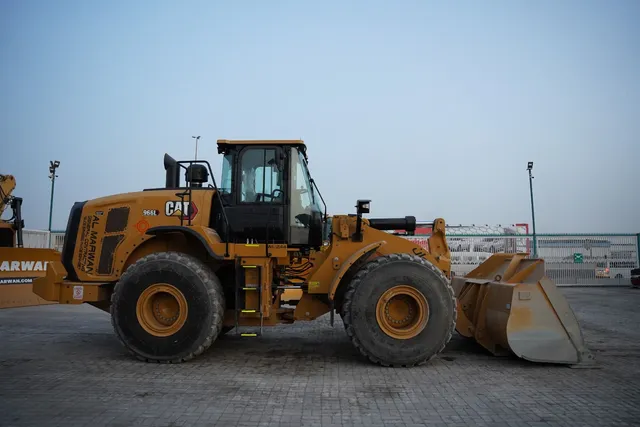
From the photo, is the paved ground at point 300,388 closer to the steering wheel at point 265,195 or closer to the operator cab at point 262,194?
the operator cab at point 262,194

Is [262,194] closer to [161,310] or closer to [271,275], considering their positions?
[271,275]

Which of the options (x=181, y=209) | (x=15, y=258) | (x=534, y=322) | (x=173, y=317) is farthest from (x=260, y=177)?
(x=15, y=258)

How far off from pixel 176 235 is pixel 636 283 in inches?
856

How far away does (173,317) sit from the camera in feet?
20.8

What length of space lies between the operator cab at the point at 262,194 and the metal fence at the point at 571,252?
15.3m

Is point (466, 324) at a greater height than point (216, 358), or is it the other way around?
point (466, 324)

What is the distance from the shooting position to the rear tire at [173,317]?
244 inches

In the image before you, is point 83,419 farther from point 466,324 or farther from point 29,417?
point 466,324

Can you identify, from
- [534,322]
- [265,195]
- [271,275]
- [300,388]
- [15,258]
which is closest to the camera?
[300,388]

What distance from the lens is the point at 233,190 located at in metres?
6.86

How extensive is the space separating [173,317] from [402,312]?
317 centimetres

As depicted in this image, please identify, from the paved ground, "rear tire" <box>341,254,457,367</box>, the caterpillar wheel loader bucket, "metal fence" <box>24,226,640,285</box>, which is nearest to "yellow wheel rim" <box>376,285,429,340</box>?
"rear tire" <box>341,254,457,367</box>

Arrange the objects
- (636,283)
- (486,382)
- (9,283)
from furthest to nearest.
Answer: (636,283) → (9,283) → (486,382)

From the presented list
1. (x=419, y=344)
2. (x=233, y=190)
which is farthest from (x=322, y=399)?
(x=233, y=190)
